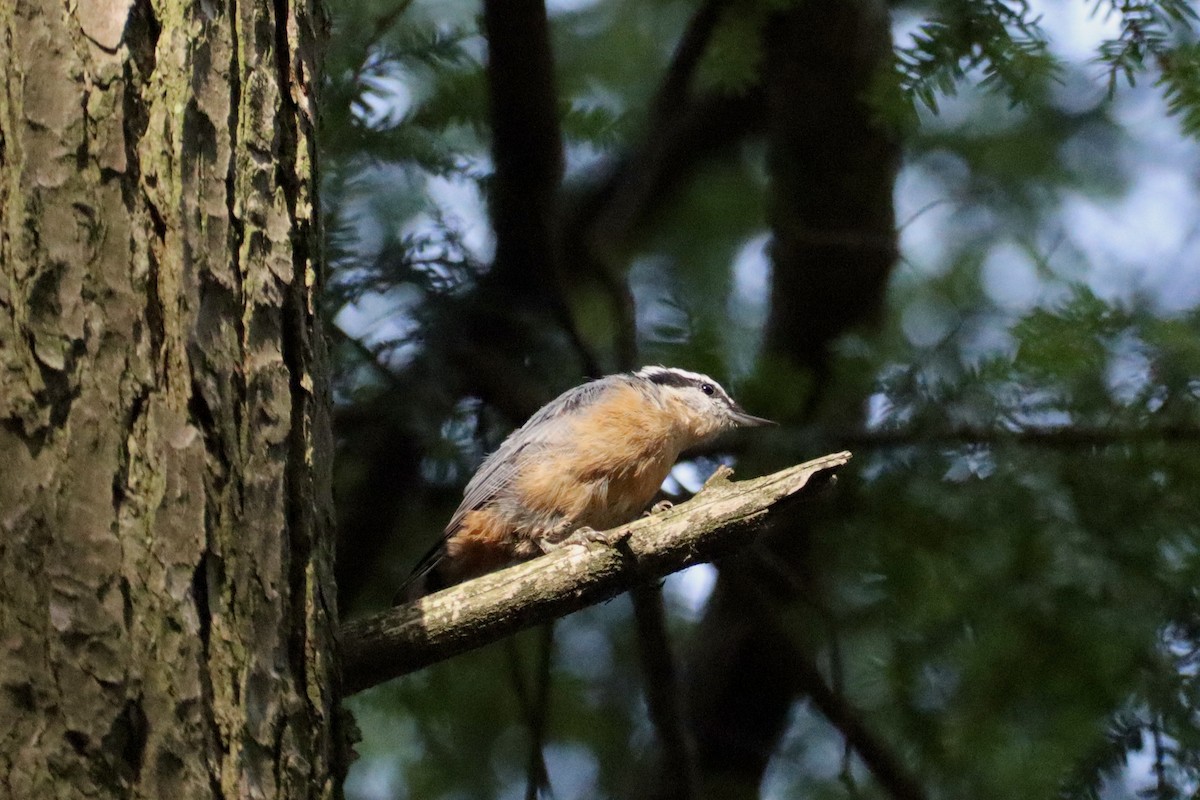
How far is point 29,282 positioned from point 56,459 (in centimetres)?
22

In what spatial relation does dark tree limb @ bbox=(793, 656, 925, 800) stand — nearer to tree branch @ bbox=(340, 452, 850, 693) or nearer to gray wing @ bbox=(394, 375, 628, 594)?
gray wing @ bbox=(394, 375, 628, 594)

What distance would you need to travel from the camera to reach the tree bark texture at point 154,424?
142cm

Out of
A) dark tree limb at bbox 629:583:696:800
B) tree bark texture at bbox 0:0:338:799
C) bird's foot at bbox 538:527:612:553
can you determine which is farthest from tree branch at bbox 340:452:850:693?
dark tree limb at bbox 629:583:696:800

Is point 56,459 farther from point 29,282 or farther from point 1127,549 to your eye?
point 1127,549

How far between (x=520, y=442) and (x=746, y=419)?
22.1 inches

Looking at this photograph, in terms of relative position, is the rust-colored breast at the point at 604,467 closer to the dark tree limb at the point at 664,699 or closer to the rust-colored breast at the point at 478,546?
the rust-colored breast at the point at 478,546

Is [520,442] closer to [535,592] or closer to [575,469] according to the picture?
[575,469]

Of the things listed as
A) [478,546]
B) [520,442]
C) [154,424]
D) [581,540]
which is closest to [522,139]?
[520,442]

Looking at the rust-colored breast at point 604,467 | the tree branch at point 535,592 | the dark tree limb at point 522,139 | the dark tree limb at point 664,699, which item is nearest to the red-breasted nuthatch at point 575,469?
the rust-colored breast at point 604,467

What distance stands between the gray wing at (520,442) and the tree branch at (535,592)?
3.73ft

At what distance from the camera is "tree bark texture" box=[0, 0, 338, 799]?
1.42 metres

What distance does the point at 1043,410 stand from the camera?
283cm

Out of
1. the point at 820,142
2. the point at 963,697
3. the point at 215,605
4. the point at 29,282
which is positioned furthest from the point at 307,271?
the point at 820,142

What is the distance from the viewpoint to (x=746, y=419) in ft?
10.2
